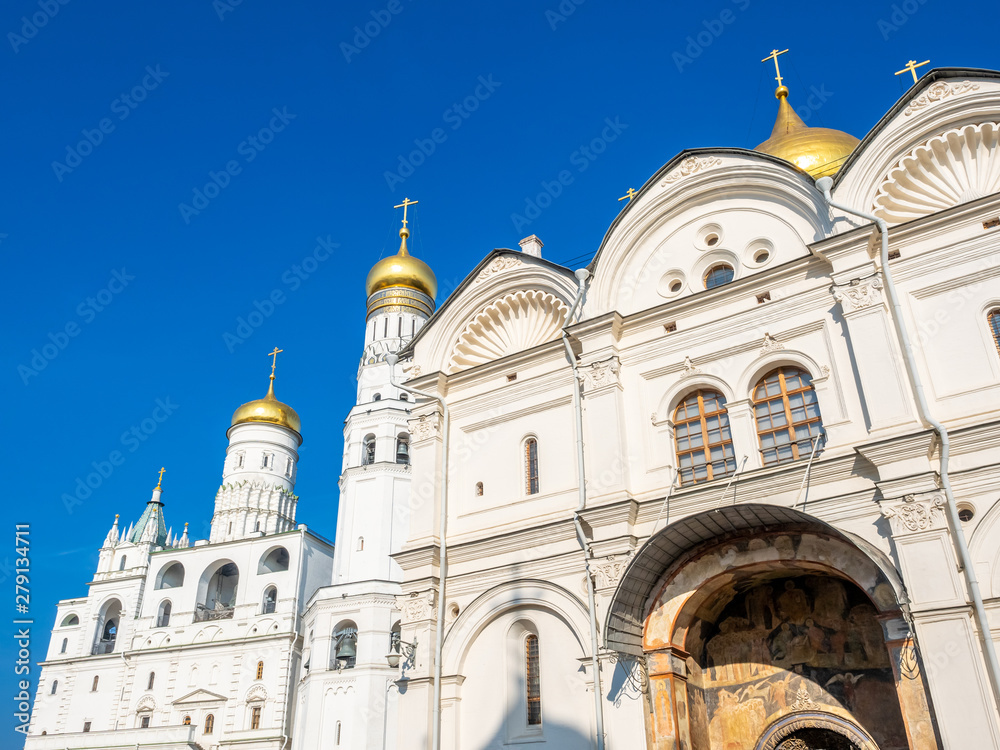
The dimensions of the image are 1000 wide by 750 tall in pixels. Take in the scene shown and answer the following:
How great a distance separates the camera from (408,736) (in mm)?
15719

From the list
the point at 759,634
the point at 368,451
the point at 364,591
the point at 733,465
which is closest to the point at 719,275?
the point at 733,465

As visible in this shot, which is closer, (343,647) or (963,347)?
(963,347)

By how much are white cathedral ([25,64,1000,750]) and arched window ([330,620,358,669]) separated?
1446 cm

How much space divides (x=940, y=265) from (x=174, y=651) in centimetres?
3661

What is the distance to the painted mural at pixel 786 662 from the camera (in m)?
13.3

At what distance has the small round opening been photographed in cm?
1647

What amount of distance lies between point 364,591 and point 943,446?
2193cm

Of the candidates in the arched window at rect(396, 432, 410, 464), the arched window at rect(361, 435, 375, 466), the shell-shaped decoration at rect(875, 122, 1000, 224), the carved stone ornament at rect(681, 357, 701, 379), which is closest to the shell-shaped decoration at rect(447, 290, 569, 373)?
the carved stone ornament at rect(681, 357, 701, 379)

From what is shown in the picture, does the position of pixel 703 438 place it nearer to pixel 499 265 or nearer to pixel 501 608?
pixel 501 608

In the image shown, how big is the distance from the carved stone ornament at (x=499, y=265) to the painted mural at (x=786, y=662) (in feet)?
26.6

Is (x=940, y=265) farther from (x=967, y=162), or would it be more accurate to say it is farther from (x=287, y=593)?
(x=287, y=593)

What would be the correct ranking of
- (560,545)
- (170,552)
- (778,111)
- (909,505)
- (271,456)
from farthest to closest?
(271,456), (170,552), (778,111), (560,545), (909,505)

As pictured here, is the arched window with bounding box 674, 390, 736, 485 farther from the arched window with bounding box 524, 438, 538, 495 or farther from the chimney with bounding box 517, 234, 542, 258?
the chimney with bounding box 517, 234, 542, 258

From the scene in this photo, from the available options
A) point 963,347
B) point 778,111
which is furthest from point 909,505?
point 778,111
